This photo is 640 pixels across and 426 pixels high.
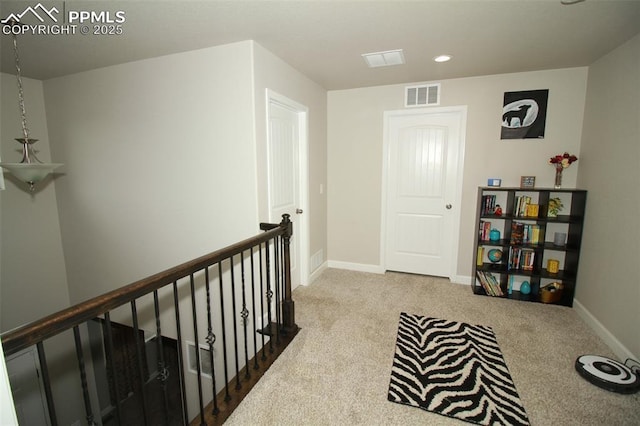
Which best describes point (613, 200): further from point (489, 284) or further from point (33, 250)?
point (33, 250)

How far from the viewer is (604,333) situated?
247 centimetres

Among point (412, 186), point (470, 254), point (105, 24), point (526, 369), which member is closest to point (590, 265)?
point (470, 254)

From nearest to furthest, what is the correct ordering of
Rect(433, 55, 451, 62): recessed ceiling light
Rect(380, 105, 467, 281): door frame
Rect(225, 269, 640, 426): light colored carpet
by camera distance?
Rect(225, 269, 640, 426): light colored carpet
Rect(433, 55, 451, 62): recessed ceiling light
Rect(380, 105, 467, 281): door frame

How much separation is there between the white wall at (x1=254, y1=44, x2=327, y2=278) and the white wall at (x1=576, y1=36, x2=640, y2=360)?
278cm

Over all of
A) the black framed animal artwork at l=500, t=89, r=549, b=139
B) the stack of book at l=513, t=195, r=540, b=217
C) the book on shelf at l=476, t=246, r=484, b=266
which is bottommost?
the book on shelf at l=476, t=246, r=484, b=266

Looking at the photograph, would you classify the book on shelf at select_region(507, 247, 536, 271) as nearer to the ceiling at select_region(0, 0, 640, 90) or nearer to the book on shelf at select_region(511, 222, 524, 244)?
the book on shelf at select_region(511, 222, 524, 244)

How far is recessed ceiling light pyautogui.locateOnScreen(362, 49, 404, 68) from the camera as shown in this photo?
8.57 ft

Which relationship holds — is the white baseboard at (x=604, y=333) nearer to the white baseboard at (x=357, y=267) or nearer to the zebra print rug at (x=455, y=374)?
the zebra print rug at (x=455, y=374)

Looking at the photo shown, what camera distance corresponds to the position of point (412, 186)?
12.3 feet

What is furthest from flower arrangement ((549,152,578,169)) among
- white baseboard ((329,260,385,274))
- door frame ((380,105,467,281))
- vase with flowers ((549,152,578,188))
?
white baseboard ((329,260,385,274))

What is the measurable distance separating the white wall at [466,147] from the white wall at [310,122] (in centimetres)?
19

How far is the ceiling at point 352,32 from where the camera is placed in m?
1.87

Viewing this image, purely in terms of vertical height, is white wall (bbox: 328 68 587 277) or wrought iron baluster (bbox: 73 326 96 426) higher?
white wall (bbox: 328 68 587 277)

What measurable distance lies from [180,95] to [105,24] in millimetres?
711
